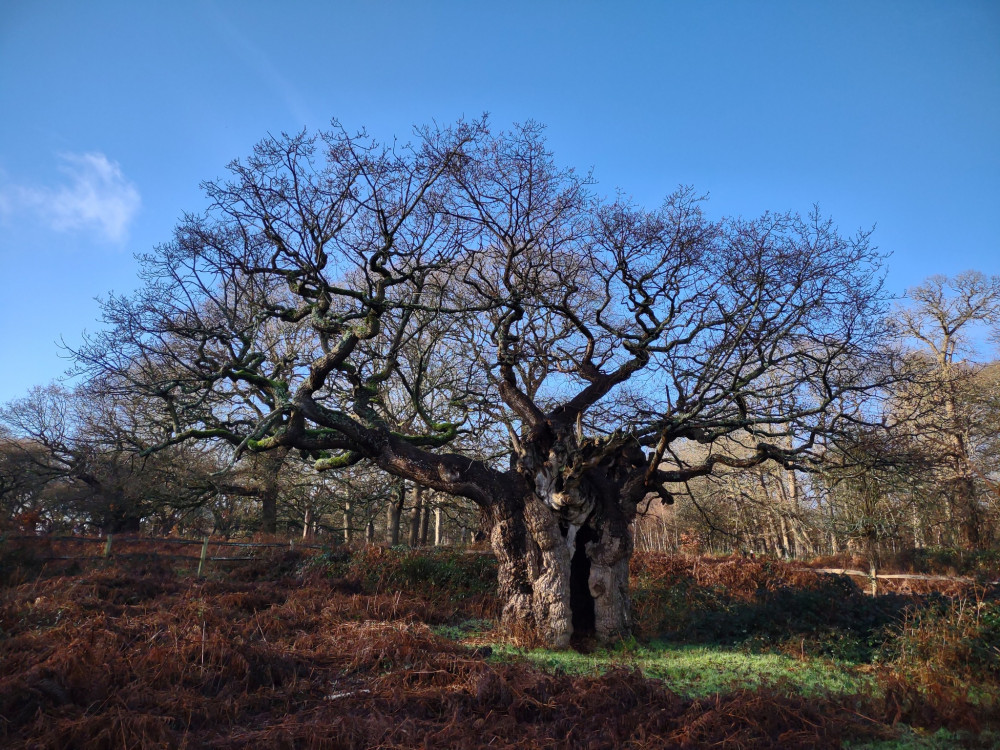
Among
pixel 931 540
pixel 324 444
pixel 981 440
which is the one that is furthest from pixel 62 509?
pixel 931 540

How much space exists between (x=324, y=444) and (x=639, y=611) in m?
7.69

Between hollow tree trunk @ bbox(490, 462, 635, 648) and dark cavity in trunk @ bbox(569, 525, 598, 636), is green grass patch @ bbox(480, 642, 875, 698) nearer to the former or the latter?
hollow tree trunk @ bbox(490, 462, 635, 648)

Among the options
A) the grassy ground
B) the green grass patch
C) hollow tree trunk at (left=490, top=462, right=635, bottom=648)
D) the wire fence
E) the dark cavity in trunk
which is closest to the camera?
the grassy ground

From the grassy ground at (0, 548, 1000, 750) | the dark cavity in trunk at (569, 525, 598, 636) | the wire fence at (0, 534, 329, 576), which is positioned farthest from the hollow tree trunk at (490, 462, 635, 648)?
the wire fence at (0, 534, 329, 576)

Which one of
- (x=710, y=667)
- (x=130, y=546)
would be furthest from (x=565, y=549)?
(x=130, y=546)

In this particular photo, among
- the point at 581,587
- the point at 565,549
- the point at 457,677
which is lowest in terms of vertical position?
the point at 457,677

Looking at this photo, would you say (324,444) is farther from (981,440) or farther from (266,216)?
(981,440)

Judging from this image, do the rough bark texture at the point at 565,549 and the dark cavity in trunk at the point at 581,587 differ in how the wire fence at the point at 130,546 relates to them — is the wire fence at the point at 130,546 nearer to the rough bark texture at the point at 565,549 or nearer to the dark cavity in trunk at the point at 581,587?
the rough bark texture at the point at 565,549

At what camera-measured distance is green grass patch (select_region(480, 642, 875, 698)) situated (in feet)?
22.4

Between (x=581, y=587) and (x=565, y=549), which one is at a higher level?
(x=565, y=549)

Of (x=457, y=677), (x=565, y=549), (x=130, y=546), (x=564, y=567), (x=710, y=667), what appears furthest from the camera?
(x=130, y=546)

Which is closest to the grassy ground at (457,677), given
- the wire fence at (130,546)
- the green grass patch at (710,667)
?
the green grass patch at (710,667)

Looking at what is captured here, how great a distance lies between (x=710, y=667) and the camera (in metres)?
8.23

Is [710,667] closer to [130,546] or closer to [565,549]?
[565,549]
